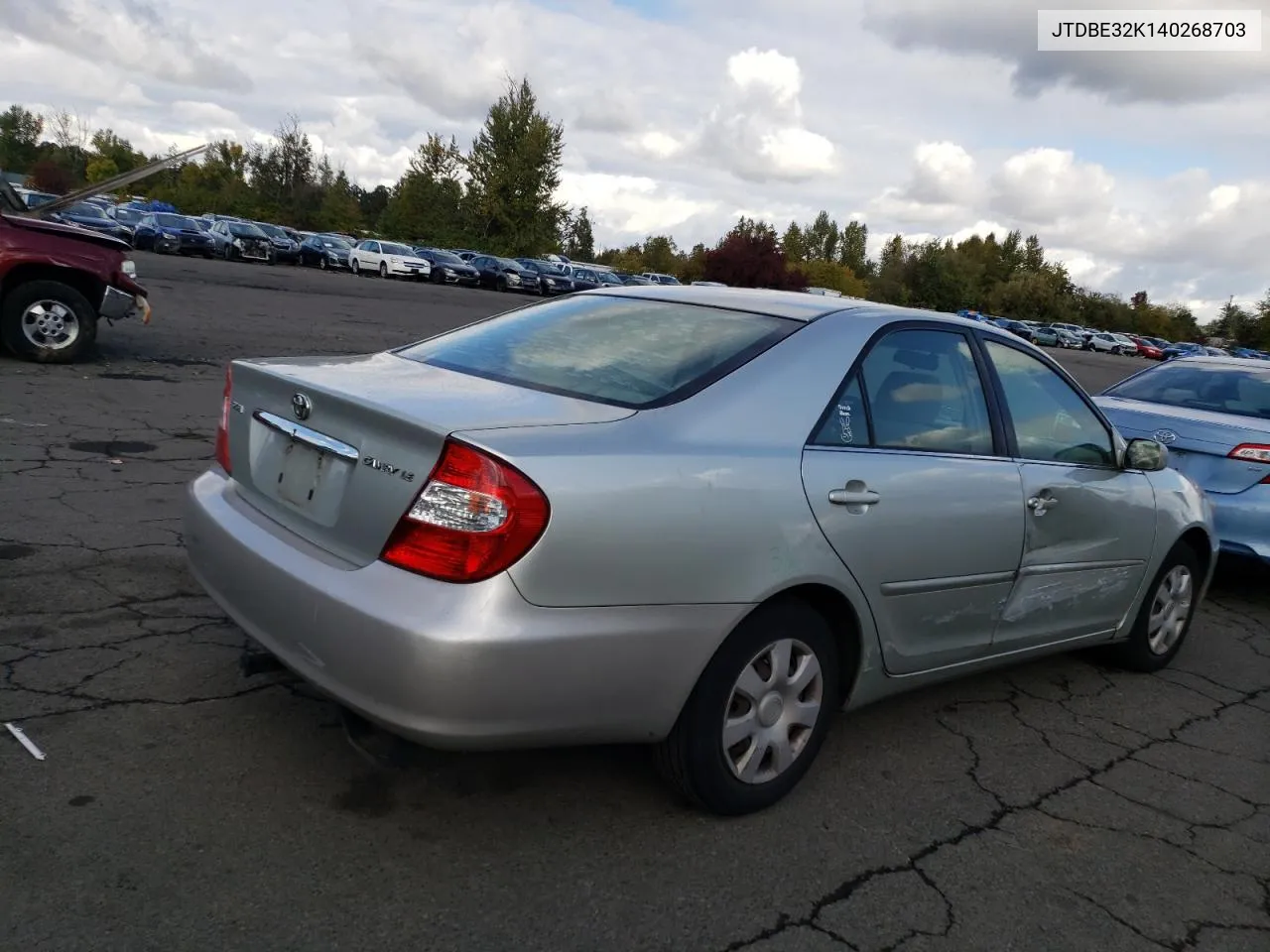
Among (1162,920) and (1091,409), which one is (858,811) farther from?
(1091,409)

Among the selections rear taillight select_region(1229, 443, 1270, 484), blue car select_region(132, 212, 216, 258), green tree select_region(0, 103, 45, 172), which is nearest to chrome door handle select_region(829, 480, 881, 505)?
rear taillight select_region(1229, 443, 1270, 484)

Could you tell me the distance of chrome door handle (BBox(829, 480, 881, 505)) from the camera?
10.6 ft

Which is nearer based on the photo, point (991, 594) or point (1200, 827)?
point (1200, 827)

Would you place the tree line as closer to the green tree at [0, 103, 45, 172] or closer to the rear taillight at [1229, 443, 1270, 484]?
the green tree at [0, 103, 45, 172]

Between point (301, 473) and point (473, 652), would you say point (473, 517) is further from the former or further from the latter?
point (301, 473)

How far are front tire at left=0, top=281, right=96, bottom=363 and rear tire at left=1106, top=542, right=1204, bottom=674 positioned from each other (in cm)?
905

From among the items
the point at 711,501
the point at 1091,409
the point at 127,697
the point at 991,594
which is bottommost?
the point at 127,697

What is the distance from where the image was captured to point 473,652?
101 inches

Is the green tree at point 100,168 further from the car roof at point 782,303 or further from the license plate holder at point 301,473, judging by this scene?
the license plate holder at point 301,473

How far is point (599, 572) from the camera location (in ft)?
8.83

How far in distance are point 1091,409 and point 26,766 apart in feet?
13.6

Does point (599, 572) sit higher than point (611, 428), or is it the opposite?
point (611, 428)

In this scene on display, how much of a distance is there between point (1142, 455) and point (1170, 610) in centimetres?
101

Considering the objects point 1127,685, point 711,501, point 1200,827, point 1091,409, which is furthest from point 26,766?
point 1127,685
